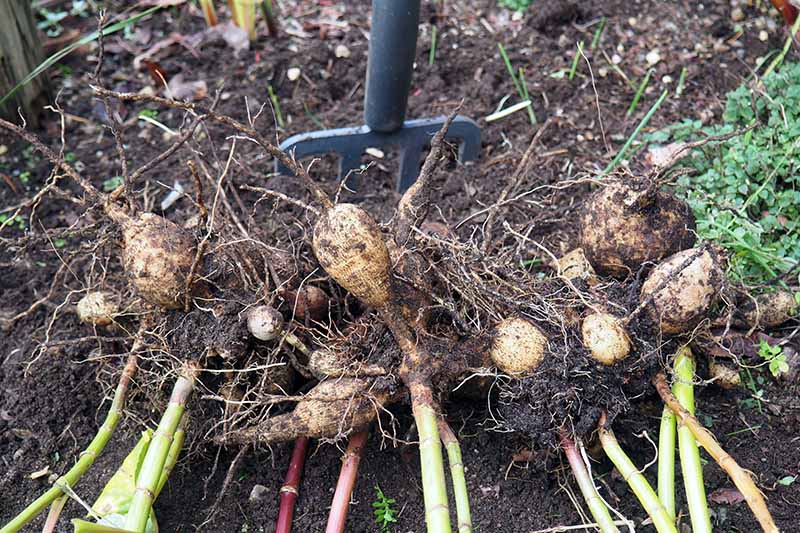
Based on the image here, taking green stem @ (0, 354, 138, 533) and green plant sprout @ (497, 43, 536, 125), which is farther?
green plant sprout @ (497, 43, 536, 125)

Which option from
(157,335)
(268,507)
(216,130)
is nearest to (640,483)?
(268,507)

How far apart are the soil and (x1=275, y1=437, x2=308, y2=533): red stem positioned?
0.10 ft

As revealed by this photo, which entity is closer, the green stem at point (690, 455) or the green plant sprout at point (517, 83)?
the green stem at point (690, 455)

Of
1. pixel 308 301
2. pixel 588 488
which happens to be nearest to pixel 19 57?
pixel 308 301

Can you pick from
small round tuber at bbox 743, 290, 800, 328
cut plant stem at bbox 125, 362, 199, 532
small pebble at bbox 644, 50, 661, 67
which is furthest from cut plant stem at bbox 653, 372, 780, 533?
small pebble at bbox 644, 50, 661, 67

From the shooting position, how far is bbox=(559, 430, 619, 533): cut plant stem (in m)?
1.27

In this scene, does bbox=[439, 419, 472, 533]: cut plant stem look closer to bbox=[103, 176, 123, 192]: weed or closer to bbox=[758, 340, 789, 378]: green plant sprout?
Answer: bbox=[758, 340, 789, 378]: green plant sprout

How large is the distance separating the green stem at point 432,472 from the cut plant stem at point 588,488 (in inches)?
10.3

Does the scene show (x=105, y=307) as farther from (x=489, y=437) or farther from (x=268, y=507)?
(x=489, y=437)

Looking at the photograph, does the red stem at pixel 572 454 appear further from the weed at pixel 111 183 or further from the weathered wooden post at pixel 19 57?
the weathered wooden post at pixel 19 57

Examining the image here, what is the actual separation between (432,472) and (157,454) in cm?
52

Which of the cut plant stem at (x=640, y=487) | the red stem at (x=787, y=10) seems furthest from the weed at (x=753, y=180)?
the cut plant stem at (x=640, y=487)

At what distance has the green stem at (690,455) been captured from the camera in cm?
128

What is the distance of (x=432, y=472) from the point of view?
128 centimetres
